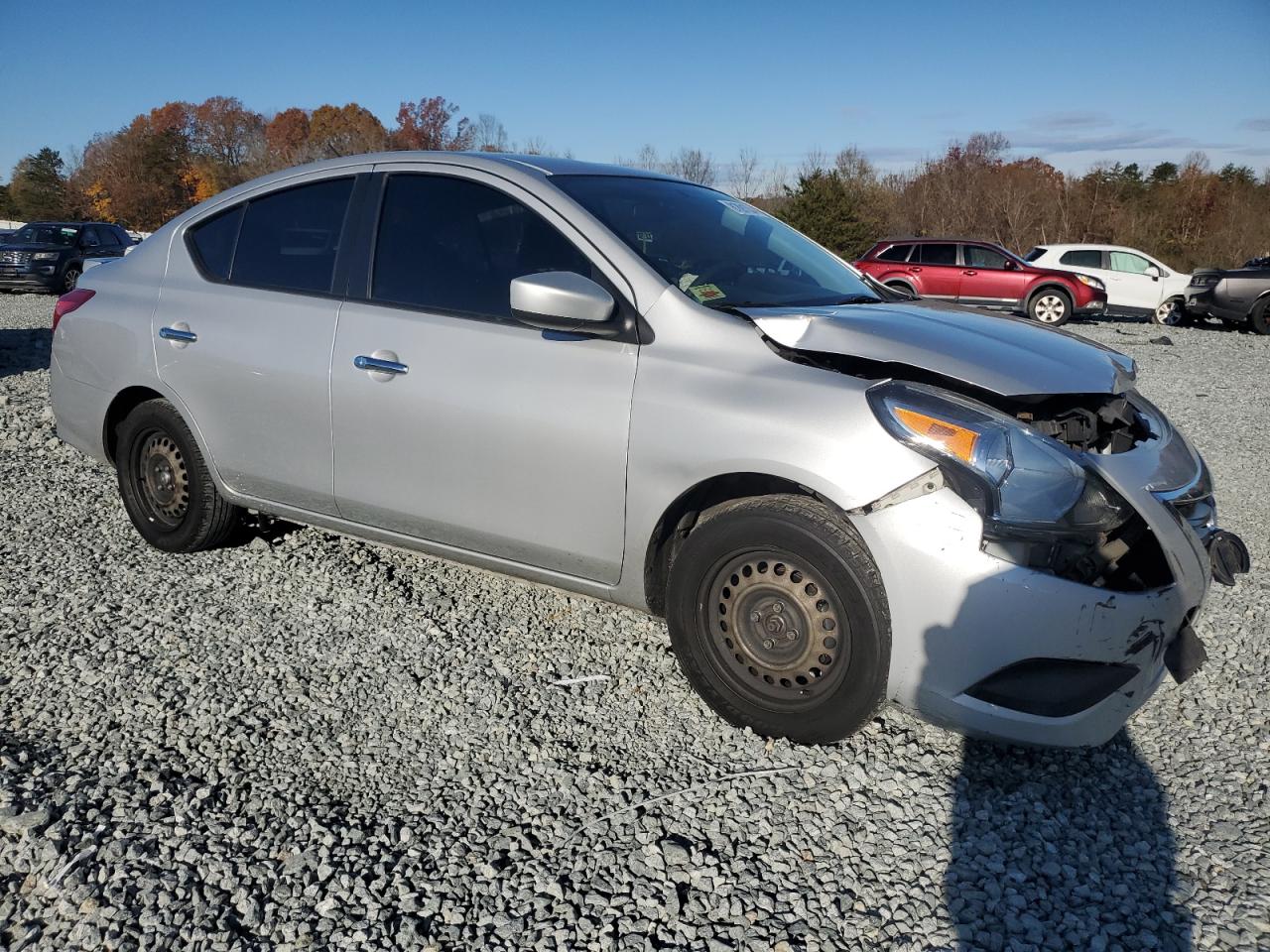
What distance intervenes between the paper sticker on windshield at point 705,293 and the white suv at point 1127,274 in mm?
19024

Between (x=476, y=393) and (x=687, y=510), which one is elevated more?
(x=476, y=393)

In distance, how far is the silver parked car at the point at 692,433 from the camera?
8.14 ft

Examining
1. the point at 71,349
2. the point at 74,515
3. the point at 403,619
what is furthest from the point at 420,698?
the point at 74,515

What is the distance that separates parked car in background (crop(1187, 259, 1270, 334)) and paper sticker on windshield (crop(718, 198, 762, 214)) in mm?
16949

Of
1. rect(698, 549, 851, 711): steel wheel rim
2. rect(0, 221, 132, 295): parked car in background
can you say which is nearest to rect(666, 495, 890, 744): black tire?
rect(698, 549, 851, 711): steel wheel rim

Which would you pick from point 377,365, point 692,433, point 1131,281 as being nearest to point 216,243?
point 377,365

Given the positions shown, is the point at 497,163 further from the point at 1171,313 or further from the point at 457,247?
the point at 1171,313

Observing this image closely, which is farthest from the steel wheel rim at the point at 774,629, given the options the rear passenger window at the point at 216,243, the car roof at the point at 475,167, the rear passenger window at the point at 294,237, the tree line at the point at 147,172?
the tree line at the point at 147,172

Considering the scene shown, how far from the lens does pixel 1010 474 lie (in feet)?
8.01

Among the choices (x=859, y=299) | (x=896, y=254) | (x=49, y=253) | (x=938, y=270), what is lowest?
(x=49, y=253)

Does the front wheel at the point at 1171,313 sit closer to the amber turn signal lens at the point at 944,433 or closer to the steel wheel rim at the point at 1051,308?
the steel wheel rim at the point at 1051,308

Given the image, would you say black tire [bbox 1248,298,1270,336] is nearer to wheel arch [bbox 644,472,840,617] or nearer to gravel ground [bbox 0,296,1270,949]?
gravel ground [bbox 0,296,1270,949]

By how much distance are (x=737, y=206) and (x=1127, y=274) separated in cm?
1944

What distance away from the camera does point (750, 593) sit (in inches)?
110
